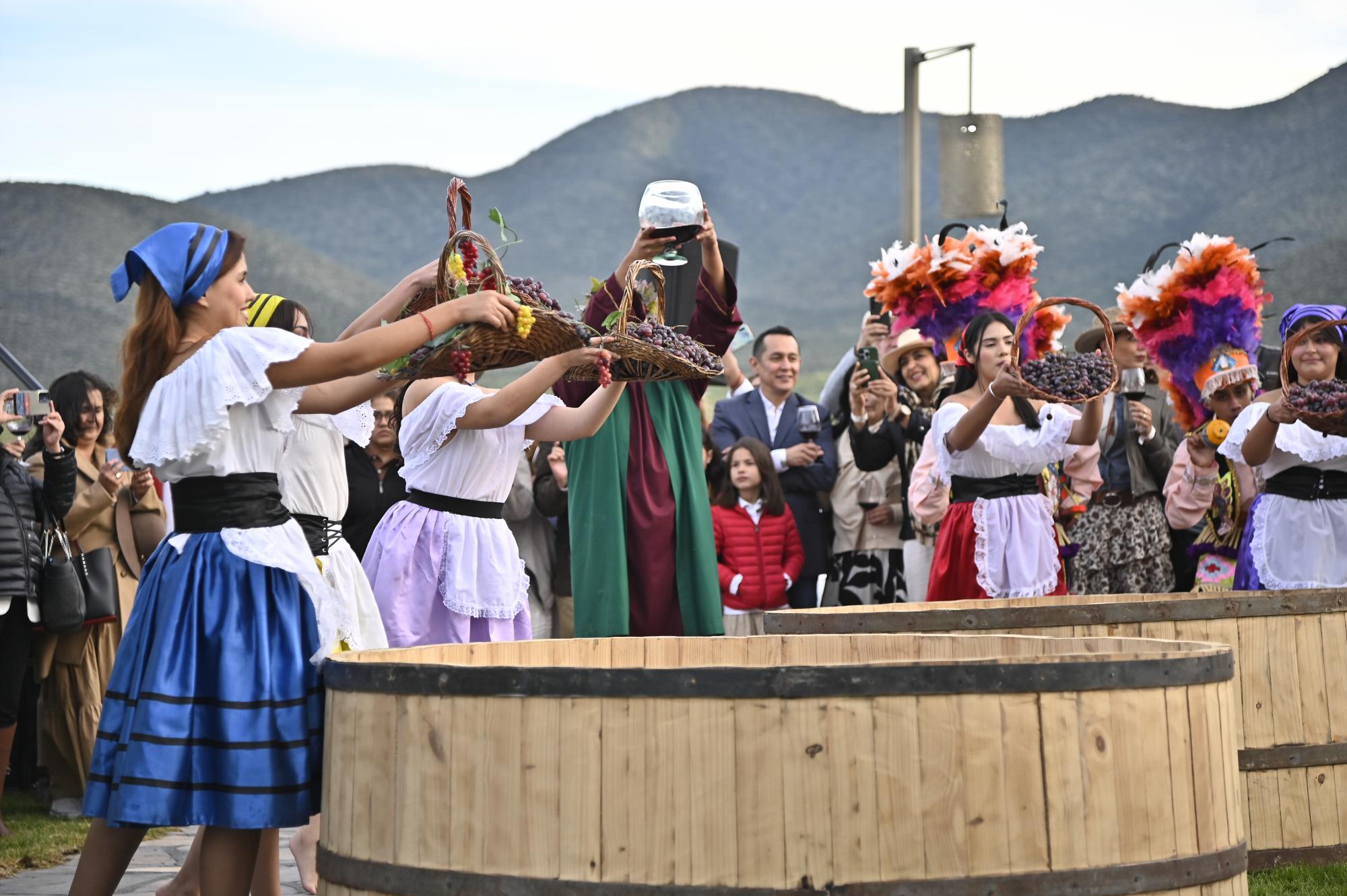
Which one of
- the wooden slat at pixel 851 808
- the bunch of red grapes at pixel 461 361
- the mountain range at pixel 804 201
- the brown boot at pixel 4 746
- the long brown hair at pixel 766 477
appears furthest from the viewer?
the mountain range at pixel 804 201

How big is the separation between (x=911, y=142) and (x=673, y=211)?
7190 mm

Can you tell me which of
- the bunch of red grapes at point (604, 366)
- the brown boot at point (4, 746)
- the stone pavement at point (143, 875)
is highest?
the bunch of red grapes at point (604, 366)

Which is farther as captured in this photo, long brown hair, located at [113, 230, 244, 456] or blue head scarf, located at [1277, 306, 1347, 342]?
blue head scarf, located at [1277, 306, 1347, 342]

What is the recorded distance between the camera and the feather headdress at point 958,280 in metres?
6.83

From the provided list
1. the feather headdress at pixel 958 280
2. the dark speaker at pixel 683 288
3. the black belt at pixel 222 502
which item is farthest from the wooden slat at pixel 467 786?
the feather headdress at pixel 958 280

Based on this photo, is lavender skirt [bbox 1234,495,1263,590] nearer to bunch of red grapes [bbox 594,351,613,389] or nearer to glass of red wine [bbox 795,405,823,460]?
glass of red wine [bbox 795,405,823,460]

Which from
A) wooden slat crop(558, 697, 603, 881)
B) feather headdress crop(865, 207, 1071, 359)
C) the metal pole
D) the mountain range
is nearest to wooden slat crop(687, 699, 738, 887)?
wooden slat crop(558, 697, 603, 881)

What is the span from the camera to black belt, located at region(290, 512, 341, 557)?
4.18 m

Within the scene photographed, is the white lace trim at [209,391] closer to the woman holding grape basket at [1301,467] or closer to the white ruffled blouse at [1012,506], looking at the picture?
the white ruffled blouse at [1012,506]

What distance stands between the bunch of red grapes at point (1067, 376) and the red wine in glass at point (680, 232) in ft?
5.23

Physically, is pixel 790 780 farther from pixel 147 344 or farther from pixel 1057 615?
pixel 1057 615

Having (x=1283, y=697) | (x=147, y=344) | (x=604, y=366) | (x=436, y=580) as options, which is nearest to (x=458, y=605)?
(x=436, y=580)

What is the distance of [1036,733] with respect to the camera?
2754 millimetres

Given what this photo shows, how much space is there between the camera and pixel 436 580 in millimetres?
4559
